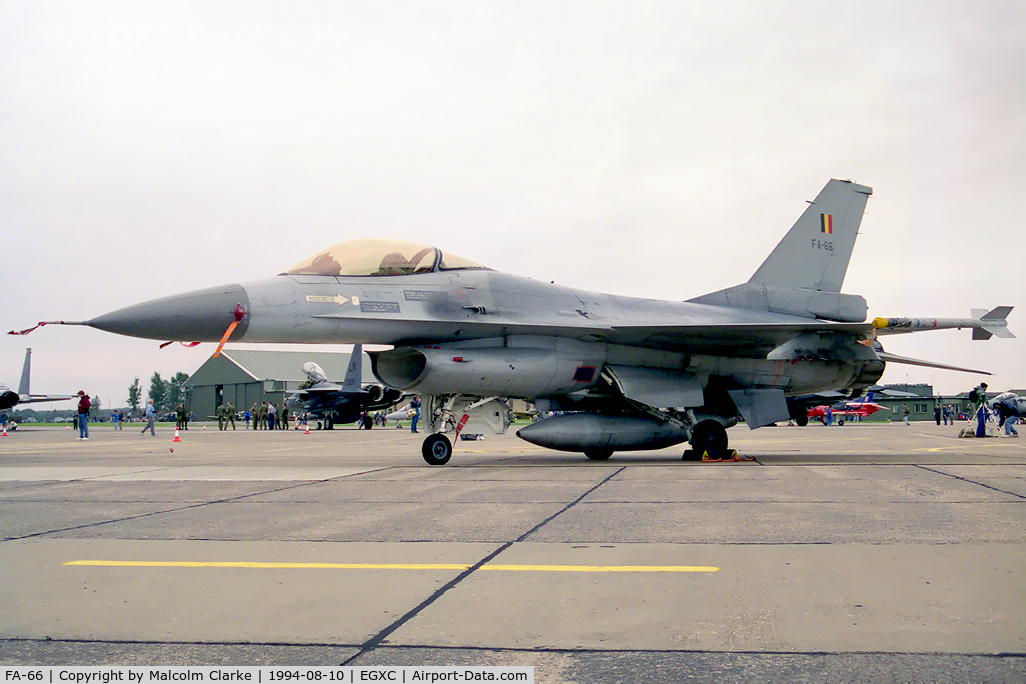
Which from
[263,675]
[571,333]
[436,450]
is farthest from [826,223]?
[263,675]

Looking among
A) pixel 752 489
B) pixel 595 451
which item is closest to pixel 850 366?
pixel 595 451

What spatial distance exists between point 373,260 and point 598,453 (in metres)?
5.03

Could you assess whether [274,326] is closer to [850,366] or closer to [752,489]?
[752,489]

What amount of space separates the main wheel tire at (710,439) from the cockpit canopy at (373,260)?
491 centimetres

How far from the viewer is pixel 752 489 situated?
786 centimetres

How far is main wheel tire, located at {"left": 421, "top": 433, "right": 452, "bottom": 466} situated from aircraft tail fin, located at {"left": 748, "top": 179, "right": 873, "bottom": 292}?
712 centimetres

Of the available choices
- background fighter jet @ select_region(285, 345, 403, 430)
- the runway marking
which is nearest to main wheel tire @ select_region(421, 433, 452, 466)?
the runway marking

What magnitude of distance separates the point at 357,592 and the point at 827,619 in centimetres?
211

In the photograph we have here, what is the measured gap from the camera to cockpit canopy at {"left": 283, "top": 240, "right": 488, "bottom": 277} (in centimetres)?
1128

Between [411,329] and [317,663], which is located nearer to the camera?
[317,663]

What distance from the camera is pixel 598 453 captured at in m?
13.3

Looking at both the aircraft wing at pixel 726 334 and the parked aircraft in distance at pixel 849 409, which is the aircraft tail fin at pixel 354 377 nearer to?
the aircraft wing at pixel 726 334

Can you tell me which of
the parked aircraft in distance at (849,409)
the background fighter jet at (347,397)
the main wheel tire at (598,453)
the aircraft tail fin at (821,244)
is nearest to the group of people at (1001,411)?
the aircraft tail fin at (821,244)

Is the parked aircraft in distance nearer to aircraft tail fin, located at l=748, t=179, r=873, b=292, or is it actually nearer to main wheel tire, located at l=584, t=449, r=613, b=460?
aircraft tail fin, located at l=748, t=179, r=873, b=292
